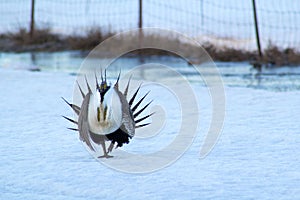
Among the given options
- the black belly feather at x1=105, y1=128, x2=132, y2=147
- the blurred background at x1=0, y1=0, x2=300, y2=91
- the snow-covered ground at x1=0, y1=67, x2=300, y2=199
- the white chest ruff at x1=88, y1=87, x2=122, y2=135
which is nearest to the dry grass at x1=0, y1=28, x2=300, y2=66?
the blurred background at x1=0, y1=0, x2=300, y2=91

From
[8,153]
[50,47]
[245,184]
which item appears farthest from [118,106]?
[50,47]

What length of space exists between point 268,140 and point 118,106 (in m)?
1.69

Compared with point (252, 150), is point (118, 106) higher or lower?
higher

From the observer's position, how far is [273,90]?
7.78 metres

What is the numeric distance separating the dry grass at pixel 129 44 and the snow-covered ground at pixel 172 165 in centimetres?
349

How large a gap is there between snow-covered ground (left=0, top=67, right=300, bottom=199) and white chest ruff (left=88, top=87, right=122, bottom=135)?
34 cm

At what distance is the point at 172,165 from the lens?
4488 millimetres

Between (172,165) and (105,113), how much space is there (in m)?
0.83

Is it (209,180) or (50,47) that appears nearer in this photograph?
(209,180)

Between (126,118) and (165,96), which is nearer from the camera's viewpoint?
(126,118)

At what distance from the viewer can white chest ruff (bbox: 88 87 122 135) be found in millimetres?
3830

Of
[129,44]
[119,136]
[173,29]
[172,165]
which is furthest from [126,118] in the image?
[173,29]

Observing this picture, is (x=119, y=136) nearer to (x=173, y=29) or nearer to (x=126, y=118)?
(x=126, y=118)

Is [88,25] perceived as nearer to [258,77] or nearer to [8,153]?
[258,77]
